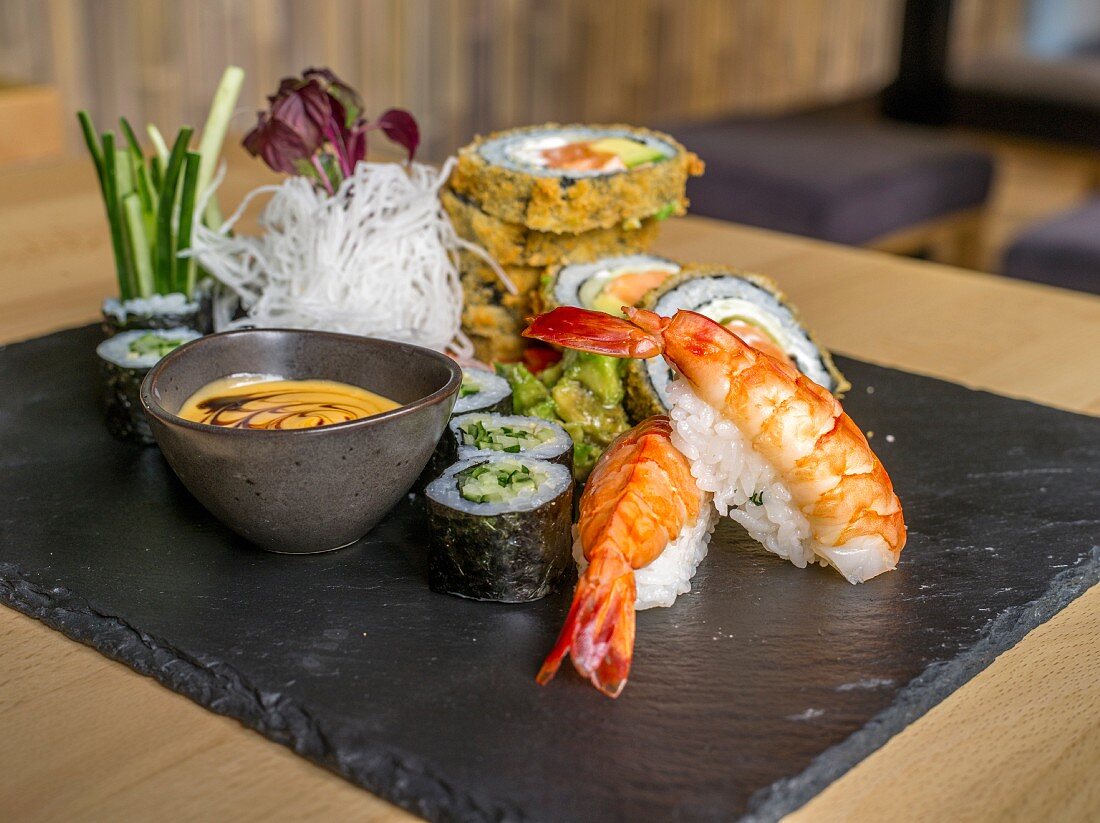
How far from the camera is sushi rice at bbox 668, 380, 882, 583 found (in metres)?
1.50

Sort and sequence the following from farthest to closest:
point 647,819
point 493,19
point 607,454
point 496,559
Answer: point 493,19 → point 607,454 → point 496,559 → point 647,819

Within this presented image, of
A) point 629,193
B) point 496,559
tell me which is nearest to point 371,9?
point 629,193

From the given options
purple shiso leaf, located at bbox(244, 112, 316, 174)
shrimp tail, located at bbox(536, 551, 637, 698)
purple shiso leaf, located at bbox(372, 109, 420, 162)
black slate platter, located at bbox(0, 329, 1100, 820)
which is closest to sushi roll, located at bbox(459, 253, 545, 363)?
purple shiso leaf, located at bbox(372, 109, 420, 162)

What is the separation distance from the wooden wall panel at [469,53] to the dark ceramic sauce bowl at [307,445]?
10.1 ft

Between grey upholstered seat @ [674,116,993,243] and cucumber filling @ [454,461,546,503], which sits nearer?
cucumber filling @ [454,461,546,503]

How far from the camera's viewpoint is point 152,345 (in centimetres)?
188

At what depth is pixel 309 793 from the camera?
3.85 ft

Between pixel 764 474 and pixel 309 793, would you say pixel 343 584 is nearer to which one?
pixel 309 793

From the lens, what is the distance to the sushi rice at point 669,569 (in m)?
1.46

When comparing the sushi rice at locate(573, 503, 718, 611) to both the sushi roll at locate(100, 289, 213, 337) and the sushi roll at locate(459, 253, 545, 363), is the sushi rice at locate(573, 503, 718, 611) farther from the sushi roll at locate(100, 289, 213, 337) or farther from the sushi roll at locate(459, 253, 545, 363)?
the sushi roll at locate(100, 289, 213, 337)

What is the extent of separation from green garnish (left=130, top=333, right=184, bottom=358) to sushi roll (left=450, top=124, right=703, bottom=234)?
547 mm

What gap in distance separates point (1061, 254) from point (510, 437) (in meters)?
2.87

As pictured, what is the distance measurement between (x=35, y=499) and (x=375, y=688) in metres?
0.68

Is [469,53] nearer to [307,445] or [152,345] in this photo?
[152,345]
